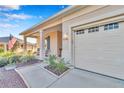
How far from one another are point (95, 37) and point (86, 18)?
Result: 1.10 m

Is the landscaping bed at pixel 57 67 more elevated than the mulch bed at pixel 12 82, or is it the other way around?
the landscaping bed at pixel 57 67

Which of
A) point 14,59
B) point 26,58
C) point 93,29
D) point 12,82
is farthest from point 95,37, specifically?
point 14,59

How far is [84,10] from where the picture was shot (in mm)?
7613

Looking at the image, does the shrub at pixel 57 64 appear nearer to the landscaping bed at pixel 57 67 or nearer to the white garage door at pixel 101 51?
the landscaping bed at pixel 57 67

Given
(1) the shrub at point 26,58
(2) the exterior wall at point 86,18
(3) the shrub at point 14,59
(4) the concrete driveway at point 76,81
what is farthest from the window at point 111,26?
(3) the shrub at point 14,59

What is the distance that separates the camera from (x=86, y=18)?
297 inches

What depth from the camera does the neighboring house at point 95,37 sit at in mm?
6069

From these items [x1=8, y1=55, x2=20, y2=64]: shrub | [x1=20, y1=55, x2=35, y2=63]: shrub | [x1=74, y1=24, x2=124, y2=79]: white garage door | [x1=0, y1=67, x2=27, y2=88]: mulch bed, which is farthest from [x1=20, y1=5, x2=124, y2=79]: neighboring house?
[x1=8, y1=55, x2=20, y2=64]: shrub

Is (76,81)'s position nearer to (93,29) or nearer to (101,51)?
(101,51)

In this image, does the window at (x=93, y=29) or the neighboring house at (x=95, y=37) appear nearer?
the neighboring house at (x=95, y=37)

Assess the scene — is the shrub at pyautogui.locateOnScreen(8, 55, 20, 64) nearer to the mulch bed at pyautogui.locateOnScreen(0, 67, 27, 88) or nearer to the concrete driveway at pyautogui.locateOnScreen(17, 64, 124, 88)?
the mulch bed at pyautogui.locateOnScreen(0, 67, 27, 88)

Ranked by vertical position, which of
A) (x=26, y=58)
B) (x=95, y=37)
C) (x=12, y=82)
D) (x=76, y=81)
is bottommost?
(x=12, y=82)

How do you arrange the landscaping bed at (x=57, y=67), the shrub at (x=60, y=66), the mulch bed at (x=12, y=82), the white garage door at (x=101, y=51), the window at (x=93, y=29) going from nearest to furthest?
the white garage door at (x=101, y=51) < the mulch bed at (x=12, y=82) < the window at (x=93, y=29) < the landscaping bed at (x=57, y=67) < the shrub at (x=60, y=66)
